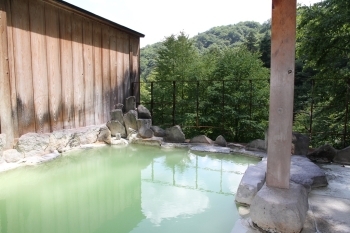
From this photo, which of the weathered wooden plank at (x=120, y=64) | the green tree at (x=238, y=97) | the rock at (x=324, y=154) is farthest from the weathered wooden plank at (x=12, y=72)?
the green tree at (x=238, y=97)

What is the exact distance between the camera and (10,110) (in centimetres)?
370

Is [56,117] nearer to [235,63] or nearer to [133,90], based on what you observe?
[133,90]

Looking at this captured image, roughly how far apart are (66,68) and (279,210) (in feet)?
Result: 13.2

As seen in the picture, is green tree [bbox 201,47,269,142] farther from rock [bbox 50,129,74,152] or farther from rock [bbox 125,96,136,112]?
rock [bbox 50,129,74,152]

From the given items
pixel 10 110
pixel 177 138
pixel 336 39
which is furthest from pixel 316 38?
pixel 10 110

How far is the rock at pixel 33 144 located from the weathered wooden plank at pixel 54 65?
35 centimetres

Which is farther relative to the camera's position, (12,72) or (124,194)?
(12,72)

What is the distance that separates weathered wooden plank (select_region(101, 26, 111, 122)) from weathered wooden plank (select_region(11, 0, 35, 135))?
63.3 inches

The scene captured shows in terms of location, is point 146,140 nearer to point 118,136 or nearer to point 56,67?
point 118,136

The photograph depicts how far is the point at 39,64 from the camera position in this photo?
414 centimetres

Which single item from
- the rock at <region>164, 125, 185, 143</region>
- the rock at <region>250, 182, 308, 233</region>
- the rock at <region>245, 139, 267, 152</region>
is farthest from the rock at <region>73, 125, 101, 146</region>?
the rock at <region>250, 182, 308, 233</region>

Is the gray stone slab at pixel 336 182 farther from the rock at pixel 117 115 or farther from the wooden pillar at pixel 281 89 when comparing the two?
the rock at pixel 117 115

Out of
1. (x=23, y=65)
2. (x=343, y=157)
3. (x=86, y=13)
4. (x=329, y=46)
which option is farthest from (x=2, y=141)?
(x=329, y=46)

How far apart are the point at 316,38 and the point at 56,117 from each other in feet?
15.7
